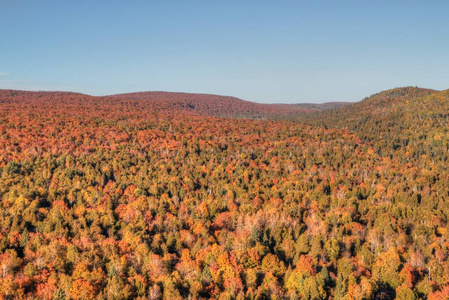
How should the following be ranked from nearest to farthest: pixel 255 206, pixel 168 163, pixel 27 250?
pixel 27 250
pixel 255 206
pixel 168 163

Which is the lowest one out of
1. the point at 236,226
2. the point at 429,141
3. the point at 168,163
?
the point at 236,226

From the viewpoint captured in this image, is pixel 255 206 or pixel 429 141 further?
pixel 429 141

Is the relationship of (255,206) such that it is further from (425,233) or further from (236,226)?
(425,233)

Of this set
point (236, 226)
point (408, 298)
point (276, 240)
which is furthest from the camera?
point (236, 226)

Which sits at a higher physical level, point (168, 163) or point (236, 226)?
point (168, 163)

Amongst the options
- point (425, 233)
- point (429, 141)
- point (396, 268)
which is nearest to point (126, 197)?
point (396, 268)

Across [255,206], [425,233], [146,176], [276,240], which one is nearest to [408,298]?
[276,240]
